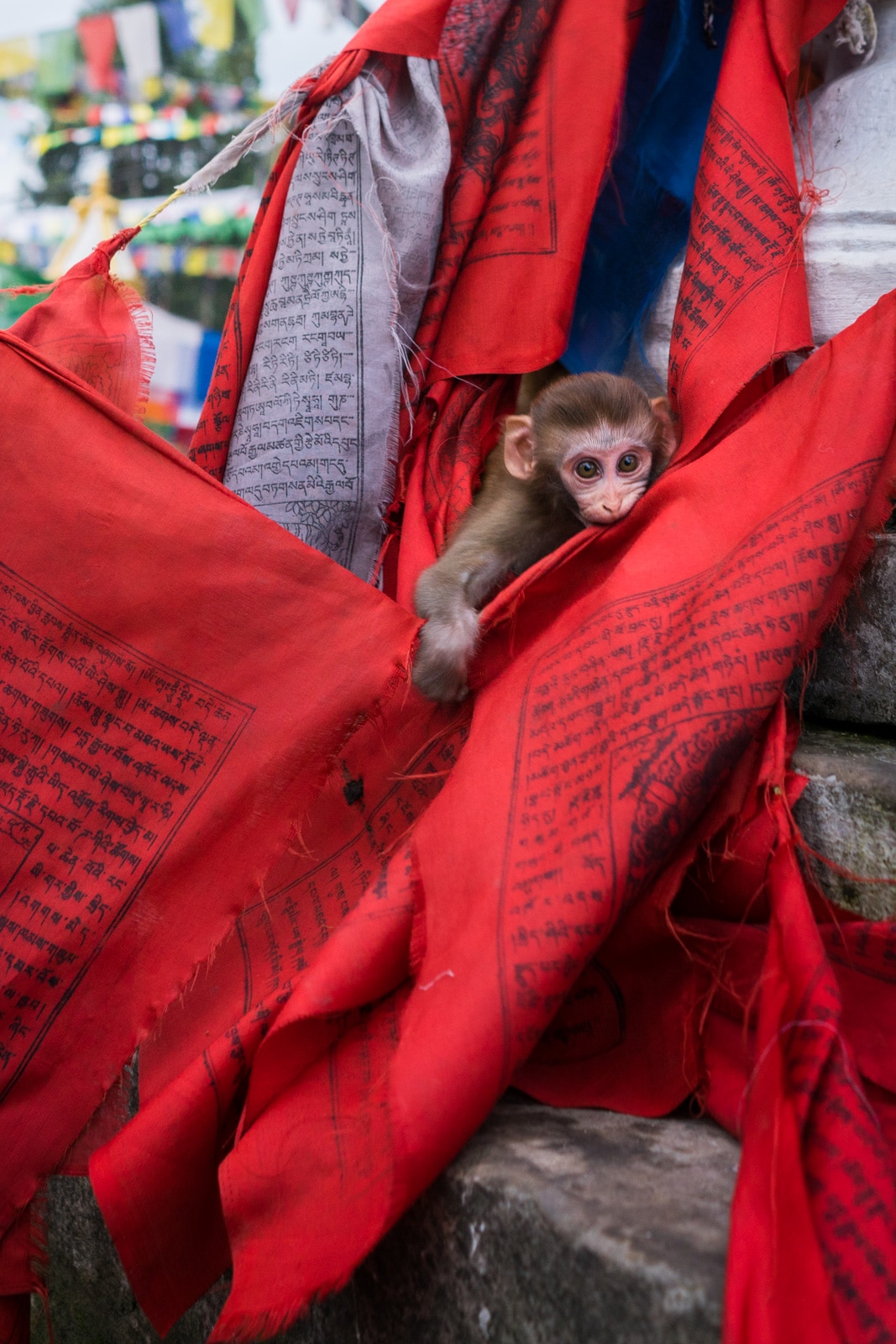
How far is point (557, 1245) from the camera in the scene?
787 millimetres

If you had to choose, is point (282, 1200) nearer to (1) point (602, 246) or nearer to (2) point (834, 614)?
(2) point (834, 614)

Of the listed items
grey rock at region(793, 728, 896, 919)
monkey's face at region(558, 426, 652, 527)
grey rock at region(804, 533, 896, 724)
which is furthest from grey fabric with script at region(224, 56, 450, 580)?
grey rock at region(793, 728, 896, 919)

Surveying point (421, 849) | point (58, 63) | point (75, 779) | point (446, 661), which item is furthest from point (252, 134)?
point (58, 63)

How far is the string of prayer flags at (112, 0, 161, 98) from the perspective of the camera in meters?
4.97

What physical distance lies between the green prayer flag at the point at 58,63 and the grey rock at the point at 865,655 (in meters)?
5.41

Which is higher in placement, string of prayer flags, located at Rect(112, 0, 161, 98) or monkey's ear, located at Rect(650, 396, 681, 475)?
string of prayer flags, located at Rect(112, 0, 161, 98)

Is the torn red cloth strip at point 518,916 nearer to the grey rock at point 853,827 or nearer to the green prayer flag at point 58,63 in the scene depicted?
the grey rock at point 853,827

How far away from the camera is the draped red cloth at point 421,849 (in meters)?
0.87

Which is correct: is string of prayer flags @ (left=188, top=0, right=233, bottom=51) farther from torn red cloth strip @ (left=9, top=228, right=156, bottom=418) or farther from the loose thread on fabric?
the loose thread on fabric

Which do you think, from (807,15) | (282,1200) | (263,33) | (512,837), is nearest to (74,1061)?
(282,1200)

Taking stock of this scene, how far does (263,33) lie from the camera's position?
4812 mm

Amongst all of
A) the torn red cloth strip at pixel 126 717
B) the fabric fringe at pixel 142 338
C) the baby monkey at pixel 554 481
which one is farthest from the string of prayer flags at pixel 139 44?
the torn red cloth strip at pixel 126 717

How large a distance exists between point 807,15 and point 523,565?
0.99m

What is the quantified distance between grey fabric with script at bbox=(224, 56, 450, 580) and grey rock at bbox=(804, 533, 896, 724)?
2.67 feet
